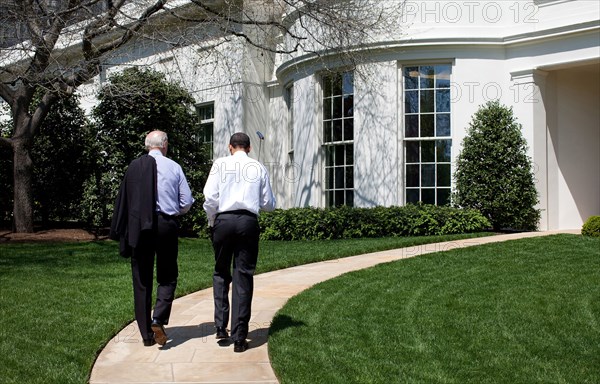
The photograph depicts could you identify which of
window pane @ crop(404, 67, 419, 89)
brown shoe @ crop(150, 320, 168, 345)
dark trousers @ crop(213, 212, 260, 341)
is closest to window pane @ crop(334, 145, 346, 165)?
window pane @ crop(404, 67, 419, 89)

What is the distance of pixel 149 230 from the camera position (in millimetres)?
5945

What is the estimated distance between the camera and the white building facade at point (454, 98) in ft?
51.7

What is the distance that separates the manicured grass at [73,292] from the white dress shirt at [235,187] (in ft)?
5.38

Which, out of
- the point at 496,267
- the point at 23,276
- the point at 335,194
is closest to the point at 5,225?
the point at 335,194

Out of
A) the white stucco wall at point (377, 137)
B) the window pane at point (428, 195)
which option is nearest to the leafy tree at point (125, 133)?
the white stucco wall at point (377, 137)

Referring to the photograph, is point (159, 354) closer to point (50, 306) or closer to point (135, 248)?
point (135, 248)

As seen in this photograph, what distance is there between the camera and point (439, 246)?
12406 mm

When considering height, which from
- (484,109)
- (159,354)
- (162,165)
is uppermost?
(484,109)

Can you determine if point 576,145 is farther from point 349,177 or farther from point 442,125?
point 349,177

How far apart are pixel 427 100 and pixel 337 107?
7.61 ft

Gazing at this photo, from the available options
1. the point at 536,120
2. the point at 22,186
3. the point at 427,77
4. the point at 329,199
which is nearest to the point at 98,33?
the point at 22,186

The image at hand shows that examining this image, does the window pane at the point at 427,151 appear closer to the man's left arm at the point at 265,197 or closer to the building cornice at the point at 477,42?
the building cornice at the point at 477,42

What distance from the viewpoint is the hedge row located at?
48.6ft

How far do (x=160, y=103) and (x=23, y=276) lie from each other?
27.8 ft
